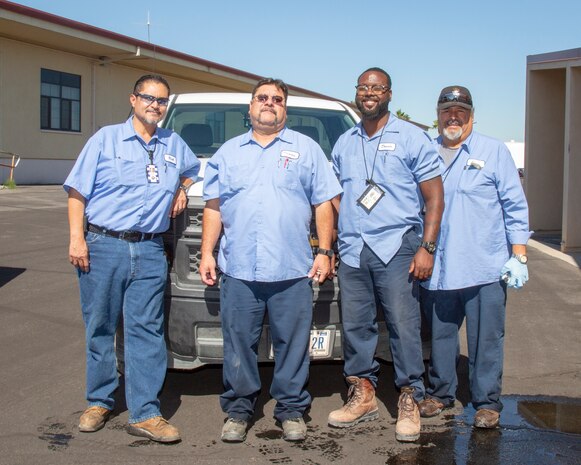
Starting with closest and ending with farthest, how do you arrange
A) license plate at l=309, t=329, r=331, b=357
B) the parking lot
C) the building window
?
the parking lot < license plate at l=309, t=329, r=331, b=357 < the building window

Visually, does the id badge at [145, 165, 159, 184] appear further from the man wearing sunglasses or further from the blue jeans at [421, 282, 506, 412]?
the blue jeans at [421, 282, 506, 412]

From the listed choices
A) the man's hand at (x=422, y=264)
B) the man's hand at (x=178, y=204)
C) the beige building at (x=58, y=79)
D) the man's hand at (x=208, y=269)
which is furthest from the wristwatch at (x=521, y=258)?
the beige building at (x=58, y=79)

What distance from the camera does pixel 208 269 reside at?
428 centimetres

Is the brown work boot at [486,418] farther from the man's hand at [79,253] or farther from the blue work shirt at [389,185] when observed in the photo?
the man's hand at [79,253]

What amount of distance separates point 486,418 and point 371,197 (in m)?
1.44

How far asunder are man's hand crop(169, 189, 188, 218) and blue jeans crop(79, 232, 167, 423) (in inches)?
7.1

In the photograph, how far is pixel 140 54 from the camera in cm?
2716

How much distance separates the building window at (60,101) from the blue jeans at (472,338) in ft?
78.0

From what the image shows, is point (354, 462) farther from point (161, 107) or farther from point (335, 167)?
point (161, 107)

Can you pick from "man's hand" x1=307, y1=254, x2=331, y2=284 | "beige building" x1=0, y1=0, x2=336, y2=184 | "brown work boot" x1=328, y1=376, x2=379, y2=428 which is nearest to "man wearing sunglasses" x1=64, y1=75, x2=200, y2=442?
"man's hand" x1=307, y1=254, x2=331, y2=284

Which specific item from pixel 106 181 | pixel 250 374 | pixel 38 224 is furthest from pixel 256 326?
pixel 38 224

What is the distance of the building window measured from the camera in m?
26.1

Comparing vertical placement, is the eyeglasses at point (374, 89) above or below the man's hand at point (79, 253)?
above

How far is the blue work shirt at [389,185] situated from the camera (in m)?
4.30
